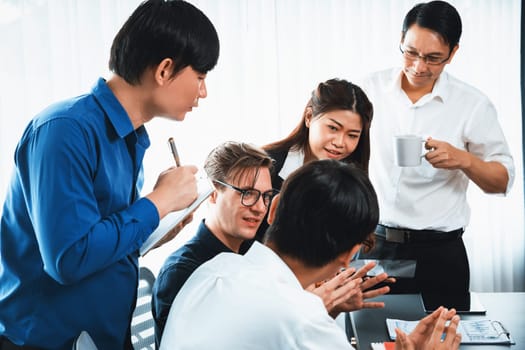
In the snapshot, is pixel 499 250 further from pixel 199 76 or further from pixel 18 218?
pixel 18 218

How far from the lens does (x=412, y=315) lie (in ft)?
6.73

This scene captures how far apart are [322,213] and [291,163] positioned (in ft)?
3.33

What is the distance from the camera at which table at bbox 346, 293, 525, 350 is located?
6.12 ft

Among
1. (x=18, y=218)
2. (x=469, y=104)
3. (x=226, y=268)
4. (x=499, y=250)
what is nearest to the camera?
(x=226, y=268)

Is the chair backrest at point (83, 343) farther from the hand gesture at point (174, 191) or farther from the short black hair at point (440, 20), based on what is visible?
the short black hair at point (440, 20)

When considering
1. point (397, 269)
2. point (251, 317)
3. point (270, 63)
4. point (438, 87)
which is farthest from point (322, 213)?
point (270, 63)

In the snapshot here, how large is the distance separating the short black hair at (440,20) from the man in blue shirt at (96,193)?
1.17 m

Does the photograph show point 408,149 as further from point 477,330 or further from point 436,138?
point 477,330

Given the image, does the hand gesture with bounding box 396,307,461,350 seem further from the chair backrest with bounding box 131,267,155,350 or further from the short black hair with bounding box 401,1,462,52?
the short black hair with bounding box 401,1,462,52

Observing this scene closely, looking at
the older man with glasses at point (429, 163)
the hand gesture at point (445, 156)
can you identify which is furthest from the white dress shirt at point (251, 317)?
the older man with glasses at point (429, 163)

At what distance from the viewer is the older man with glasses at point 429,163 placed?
2.50 m

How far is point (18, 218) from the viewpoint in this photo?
148cm

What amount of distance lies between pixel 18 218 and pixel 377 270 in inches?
46.7

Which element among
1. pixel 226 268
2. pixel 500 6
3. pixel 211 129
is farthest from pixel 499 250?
pixel 226 268
